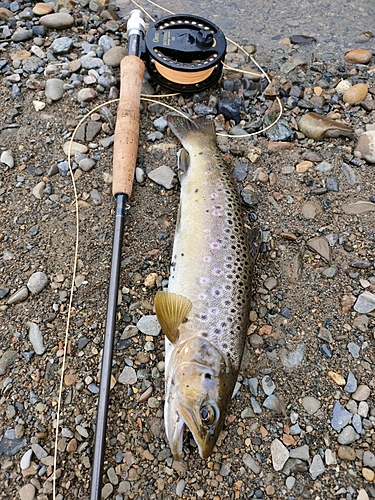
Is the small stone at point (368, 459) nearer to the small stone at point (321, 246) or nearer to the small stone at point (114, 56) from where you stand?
the small stone at point (321, 246)

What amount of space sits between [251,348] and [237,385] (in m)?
0.27

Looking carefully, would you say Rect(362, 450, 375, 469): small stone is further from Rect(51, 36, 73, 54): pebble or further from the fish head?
Rect(51, 36, 73, 54): pebble

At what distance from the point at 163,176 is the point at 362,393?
86.2 inches

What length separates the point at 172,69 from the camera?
4.05 meters

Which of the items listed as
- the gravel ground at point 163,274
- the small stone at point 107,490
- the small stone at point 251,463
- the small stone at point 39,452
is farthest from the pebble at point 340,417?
the small stone at point 39,452

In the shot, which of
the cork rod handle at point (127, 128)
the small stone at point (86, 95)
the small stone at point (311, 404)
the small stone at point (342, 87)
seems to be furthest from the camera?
the small stone at point (342, 87)

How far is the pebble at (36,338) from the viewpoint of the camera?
2938 millimetres

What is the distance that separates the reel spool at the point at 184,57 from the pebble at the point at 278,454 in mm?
3101

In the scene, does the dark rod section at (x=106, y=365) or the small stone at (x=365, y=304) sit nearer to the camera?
the dark rod section at (x=106, y=365)

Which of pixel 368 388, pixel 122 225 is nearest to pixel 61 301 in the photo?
pixel 122 225

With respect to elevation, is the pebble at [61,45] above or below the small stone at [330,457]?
above

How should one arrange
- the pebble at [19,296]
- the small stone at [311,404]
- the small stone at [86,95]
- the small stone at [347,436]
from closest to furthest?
the small stone at [347,436] → the small stone at [311,404] → the pebble at [19,296] → the small stone at [86,95]

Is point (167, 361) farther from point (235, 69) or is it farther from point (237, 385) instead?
point (235, 69)

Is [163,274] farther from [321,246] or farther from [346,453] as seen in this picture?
[346,453]
